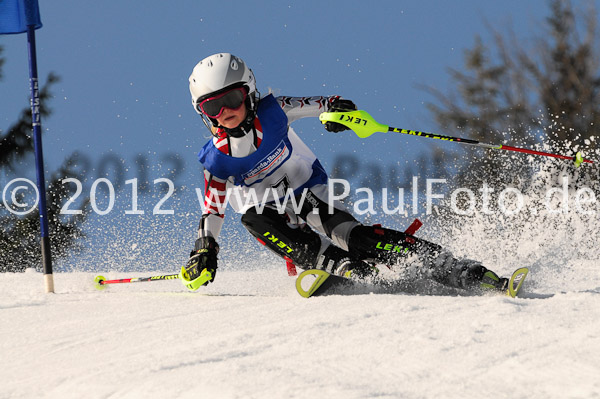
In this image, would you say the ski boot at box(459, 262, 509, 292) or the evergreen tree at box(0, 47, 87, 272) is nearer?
the ski boot at box(459, 262, 509, 292)

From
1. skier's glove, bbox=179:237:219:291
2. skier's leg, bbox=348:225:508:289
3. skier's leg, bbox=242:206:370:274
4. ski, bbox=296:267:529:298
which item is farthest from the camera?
skier's leg, bbox=242:206:370:274

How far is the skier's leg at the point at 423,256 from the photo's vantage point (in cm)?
376

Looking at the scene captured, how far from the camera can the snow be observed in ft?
6.71

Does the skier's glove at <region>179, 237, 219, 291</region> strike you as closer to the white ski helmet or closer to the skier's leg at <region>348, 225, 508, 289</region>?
the white ski helmet

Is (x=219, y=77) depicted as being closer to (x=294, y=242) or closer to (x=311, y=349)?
(x=294, y=242)

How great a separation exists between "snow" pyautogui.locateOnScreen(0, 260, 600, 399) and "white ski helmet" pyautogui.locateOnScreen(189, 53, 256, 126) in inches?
49.3

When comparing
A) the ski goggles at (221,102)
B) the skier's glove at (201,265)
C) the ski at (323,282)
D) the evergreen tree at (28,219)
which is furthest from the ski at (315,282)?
the evergreen tree at (28,219)

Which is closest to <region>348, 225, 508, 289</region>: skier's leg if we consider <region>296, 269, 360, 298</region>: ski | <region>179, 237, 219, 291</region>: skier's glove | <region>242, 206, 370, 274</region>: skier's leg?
<region>242, 206, 370, 274</region>: skier's leg

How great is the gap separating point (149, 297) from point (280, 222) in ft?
3.33

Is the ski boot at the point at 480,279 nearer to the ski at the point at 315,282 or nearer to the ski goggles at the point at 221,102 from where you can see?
the ski at the point at 315,282

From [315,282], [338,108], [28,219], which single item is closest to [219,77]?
[338,108]

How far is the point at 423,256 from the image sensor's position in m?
3.88

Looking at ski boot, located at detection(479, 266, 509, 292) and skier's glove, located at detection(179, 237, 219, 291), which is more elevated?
skier's glove, located at detection(179, 237, 219, 291)

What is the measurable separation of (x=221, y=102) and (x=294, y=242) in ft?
3.28
